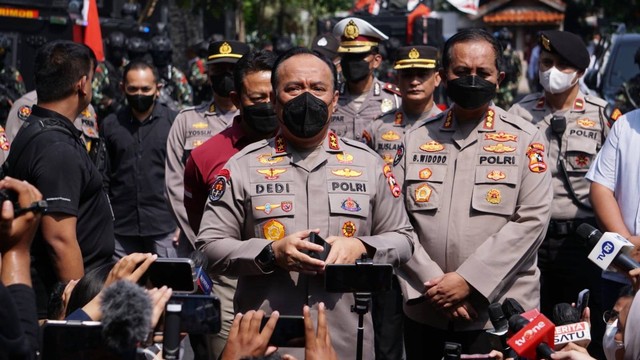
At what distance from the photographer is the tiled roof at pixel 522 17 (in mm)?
43125

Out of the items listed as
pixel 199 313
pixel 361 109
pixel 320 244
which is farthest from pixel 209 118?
pixel 199 313

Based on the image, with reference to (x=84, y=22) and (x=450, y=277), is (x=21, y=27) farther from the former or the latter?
(x=450, y=277)

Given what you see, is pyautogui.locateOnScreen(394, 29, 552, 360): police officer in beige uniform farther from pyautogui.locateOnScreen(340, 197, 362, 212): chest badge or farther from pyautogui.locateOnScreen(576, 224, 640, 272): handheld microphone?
pyautogui.locateOnScreen(576, 224, 640, 272): handheld microphone

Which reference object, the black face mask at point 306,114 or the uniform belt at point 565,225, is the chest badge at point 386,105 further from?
the black face mask at point 306,114

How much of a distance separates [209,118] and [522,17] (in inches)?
1460

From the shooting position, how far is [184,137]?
7719 millimetres

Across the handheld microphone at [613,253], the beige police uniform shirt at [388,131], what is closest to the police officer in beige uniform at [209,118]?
the beige police uniform shirt at [388,131]

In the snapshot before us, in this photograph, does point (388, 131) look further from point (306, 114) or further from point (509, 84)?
point (509, 84)

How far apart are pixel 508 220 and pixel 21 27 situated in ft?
34.3

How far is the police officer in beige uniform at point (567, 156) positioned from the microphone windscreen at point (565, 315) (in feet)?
7.78

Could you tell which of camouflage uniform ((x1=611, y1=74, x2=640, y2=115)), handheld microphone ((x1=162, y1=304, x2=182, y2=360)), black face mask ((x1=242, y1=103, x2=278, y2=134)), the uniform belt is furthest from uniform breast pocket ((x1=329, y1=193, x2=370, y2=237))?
camouflage uniform ((x1=611, y1=74, x2=640, y2=115))

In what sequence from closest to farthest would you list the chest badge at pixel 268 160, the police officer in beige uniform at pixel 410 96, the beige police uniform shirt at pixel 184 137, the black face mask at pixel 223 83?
the chest badge at pixel 268 160 → the beige police uniform shirt at pixel 184 137 → the black face mask at pixel 223 83 → the police officer in beige uniform at pixel 410 96

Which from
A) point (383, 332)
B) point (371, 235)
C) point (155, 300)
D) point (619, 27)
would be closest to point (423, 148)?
point (371, 235)

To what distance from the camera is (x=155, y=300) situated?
3.32 m
